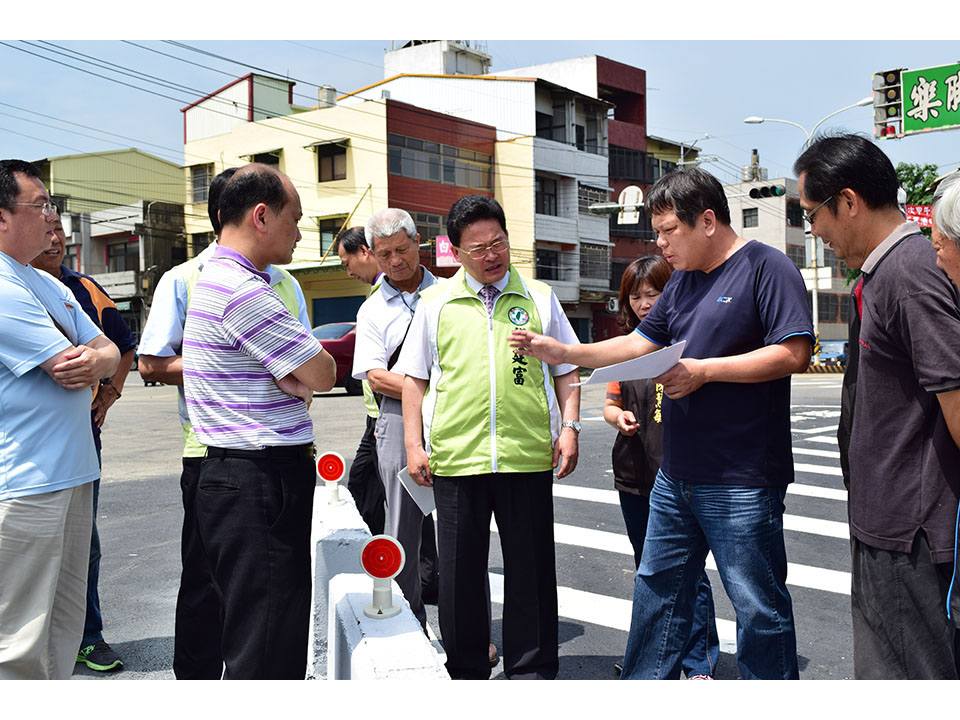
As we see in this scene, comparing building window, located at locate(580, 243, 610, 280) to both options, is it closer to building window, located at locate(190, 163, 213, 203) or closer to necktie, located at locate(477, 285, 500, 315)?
building window, located at locate(190, 163, 213, 203)

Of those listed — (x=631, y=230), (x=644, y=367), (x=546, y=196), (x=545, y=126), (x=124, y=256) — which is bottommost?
(x=644, y=367)

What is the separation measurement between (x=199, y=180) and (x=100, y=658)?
37.2 meters

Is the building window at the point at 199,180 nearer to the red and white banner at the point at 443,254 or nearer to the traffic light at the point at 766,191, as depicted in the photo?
the red and white banner at the point at 443,254

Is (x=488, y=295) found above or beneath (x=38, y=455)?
above

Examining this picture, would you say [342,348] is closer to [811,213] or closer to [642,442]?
[642,442]

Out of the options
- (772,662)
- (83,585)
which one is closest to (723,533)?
(772,662)

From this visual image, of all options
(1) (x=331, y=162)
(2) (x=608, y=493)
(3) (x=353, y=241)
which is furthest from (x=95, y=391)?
(1) (x=331, y=162)

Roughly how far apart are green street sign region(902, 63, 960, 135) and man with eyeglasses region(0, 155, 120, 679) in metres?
13.0

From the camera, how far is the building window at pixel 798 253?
50719 mm

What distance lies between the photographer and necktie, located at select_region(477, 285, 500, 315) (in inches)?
144

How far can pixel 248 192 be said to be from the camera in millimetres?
2826

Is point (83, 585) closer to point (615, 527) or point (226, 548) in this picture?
point (226, 548)

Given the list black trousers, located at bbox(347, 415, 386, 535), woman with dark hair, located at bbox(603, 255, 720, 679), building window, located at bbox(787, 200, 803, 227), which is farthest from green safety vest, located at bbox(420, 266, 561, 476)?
black trousers, located at bbox(347, 415, 386, 535)

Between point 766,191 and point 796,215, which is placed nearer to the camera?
point 796,215
